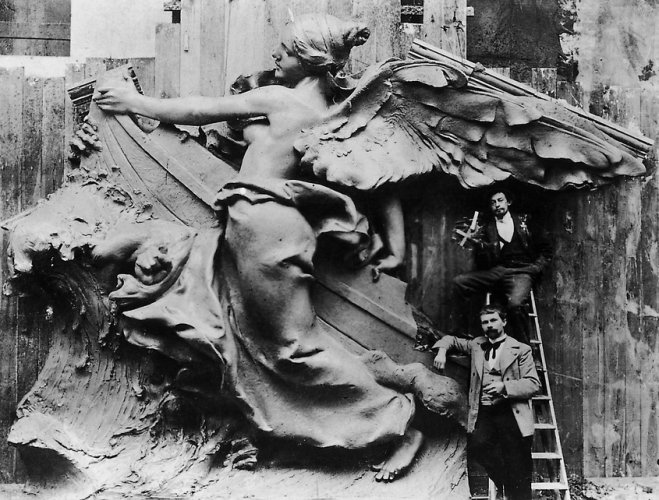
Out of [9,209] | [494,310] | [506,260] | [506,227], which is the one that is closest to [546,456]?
[494,310]

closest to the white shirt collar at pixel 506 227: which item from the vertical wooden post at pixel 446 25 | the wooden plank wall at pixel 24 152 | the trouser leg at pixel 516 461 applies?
the trouser leg at pixel 516 461

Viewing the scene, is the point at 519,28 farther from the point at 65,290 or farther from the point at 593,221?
the point at 65,290

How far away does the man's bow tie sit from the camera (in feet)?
16.1

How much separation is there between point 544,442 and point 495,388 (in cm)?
56

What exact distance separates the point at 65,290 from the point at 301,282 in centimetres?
123

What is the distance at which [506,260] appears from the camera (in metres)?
5.05

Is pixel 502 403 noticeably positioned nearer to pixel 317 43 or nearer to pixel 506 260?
pixel 506 260

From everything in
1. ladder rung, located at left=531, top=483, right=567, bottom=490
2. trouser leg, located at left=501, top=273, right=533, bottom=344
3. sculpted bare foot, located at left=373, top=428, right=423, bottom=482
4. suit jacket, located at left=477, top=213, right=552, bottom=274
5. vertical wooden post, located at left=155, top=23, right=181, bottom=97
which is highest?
vertical wooden post, located at left=155, top=23, right=181, bottom=97

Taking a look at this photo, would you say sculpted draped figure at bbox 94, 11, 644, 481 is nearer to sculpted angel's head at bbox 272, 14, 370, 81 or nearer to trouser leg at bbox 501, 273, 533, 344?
sculpted angel's head at bbox 272, 14, 370, 81

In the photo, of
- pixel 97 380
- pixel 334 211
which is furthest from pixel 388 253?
pixel 97 380

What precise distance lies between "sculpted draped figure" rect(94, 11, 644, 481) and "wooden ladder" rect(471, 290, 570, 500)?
17.6 inches

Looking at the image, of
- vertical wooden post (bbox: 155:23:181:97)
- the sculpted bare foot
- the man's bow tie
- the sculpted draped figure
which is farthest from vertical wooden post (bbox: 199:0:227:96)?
the sculpted bare foot

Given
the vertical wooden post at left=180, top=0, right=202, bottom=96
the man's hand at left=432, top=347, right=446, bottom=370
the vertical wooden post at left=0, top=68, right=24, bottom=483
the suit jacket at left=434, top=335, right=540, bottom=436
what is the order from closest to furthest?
the suit jacket at left=434, top=335, right=540, bottom=436
the man's hand at left=432, top=347, right=446, bottom=370
the vertical wooden post at left=0, top=68, right=24, bottom=483
the vertical wooden post at left=180, top=0, right=202, bottom=96

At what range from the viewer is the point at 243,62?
548 cm
